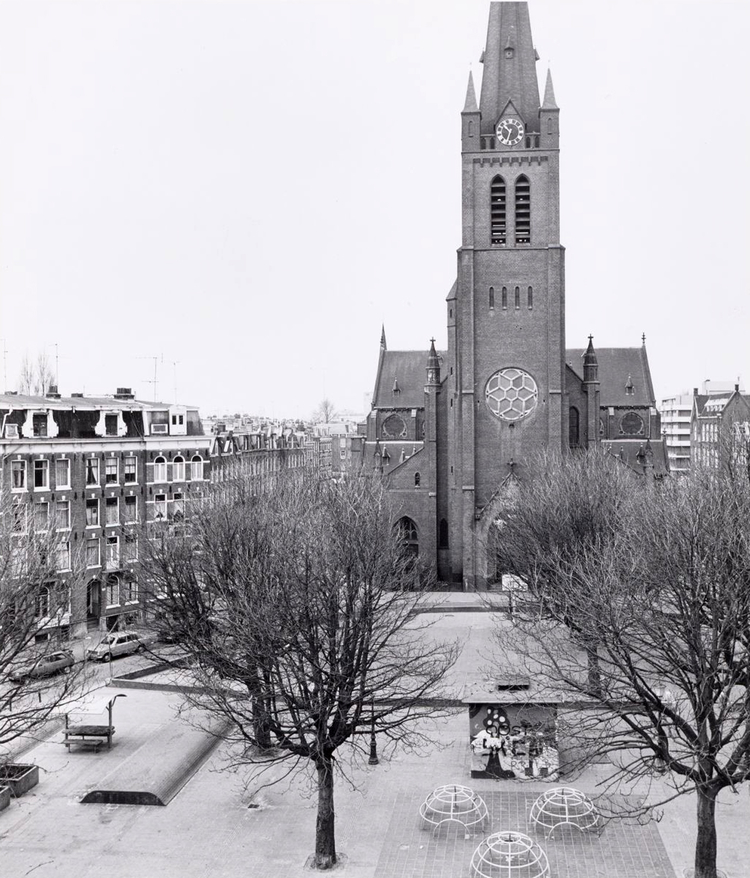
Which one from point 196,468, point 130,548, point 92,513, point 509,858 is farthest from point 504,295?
point 509,858

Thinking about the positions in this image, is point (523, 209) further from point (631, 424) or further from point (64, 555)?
point (64, 555)

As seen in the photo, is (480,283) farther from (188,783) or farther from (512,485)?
(188,783)

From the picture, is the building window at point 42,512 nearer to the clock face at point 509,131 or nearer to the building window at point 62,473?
the building window at point 62,473

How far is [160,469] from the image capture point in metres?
49.7

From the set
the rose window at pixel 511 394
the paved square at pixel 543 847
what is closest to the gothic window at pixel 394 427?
the rose window at pixel 511 394

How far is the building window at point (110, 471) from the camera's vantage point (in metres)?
46.5

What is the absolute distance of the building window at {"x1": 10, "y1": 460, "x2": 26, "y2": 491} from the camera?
4150 cm

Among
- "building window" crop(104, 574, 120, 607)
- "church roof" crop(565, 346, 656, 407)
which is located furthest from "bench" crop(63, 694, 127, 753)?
"church roof" crop(565, 346, 656, 407)

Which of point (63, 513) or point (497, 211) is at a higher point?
point (497, 211)

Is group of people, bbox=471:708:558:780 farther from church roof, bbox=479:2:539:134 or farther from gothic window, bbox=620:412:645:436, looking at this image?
gothic window, bbox=620:412:645:436

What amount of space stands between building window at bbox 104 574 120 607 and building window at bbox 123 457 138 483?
220 inches

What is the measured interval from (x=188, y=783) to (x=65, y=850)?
489 cm

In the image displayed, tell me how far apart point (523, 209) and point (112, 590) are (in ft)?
114

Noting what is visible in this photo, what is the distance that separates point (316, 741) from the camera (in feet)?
65.8
